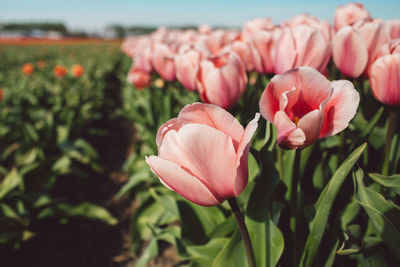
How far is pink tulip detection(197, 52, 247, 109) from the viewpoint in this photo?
4.05 ft

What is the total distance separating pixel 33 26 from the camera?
285 ft

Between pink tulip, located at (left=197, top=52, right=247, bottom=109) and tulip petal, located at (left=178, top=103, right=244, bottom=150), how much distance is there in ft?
1.67

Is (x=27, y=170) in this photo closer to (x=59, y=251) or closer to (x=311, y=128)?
(x=59, y=251)

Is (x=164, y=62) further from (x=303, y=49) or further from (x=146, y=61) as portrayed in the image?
(x=303, y=49)

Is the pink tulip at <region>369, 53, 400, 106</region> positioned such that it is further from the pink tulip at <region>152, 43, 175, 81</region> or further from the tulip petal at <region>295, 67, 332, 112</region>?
the pink tulip at <region>152, 43, 175, 81</region>

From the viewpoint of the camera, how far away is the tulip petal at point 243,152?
0.68m

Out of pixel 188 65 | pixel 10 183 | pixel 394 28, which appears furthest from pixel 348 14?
pixel 10 183

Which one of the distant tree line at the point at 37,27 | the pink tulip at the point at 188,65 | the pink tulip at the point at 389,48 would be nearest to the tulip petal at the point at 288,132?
the pink tulip at the point at 389,48

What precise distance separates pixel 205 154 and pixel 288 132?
238mm

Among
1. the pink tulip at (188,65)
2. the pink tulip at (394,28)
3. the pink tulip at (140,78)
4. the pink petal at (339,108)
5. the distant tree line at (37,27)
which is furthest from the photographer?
the distant tree line at (37,27)

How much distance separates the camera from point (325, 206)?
978 mm

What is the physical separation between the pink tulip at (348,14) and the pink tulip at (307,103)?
106cm

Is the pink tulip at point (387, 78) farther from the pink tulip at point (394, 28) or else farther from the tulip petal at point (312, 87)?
the pink tulip at point (394, 28)

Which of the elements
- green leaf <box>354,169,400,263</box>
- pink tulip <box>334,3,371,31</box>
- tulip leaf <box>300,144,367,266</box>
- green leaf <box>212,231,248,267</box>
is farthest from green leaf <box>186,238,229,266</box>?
pink tulip <box>334,3,371,31</box>
